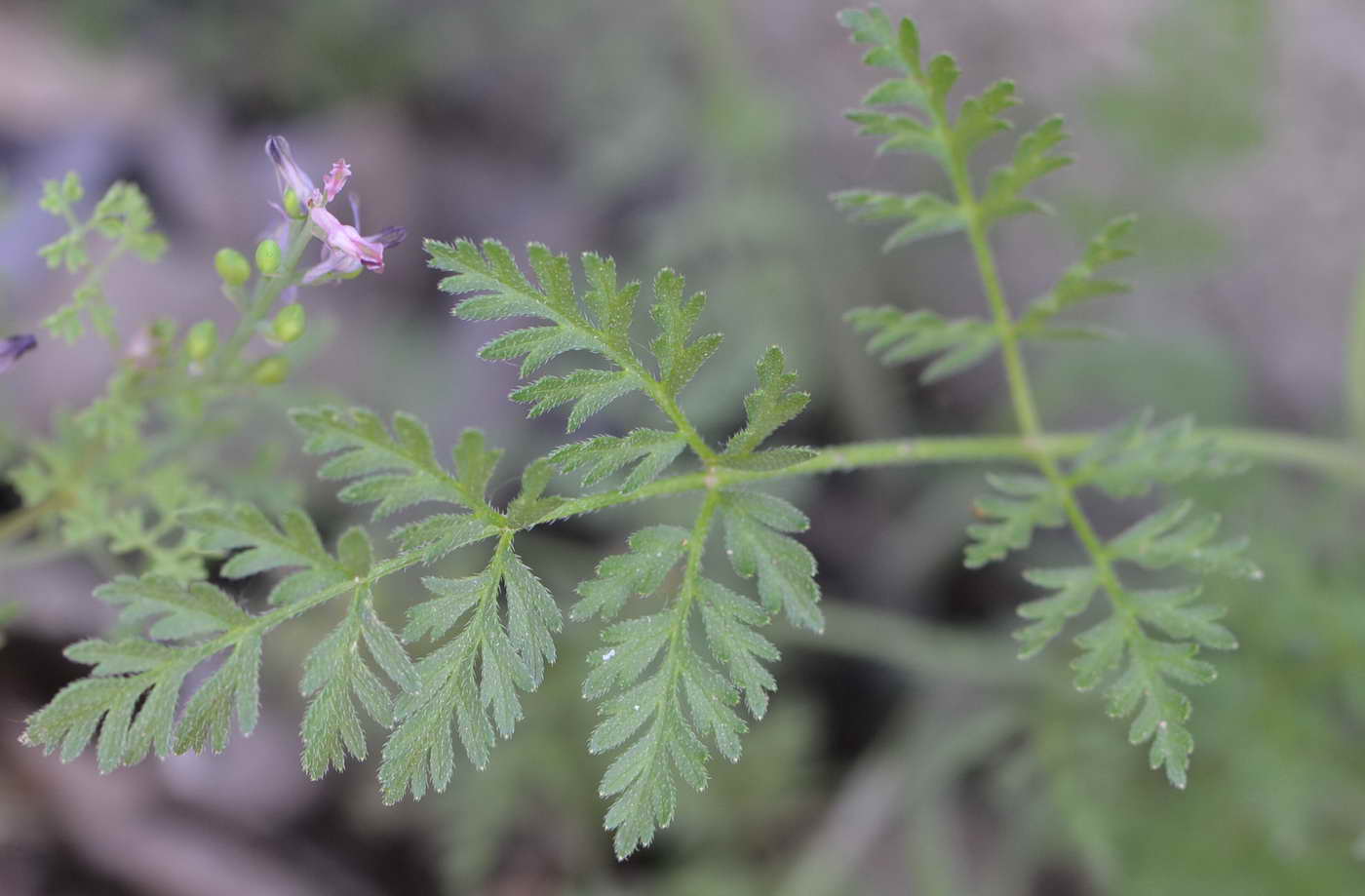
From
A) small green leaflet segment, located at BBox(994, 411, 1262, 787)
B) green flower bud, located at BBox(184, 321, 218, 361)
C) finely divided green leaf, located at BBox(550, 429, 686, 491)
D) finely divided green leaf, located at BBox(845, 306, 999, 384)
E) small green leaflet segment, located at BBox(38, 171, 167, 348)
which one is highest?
small green leaflet segment, located at BBox(38, 171, 167, 348)

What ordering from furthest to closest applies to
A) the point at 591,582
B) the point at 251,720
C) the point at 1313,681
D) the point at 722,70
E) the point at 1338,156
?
the point at 1338,156
the point at 722,70
the point at 1313,681
the point at 591,582
the point at 251,720

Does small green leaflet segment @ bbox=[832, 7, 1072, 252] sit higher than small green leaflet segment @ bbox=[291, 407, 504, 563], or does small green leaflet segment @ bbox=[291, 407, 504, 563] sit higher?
small green leaflet segment @ bbox=[832, 7, 1072, 252]

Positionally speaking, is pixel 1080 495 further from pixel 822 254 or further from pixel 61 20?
pixel 61 20

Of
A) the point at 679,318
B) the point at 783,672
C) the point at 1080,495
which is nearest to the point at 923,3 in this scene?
the point at 1080,495

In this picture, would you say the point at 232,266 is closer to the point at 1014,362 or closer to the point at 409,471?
the point at 409,471

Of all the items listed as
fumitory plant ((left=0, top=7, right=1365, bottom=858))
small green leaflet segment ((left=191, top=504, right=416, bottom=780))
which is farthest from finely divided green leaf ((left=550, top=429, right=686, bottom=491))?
small green leaflet segment ((left=191, top=504, right=416, bottom=780))

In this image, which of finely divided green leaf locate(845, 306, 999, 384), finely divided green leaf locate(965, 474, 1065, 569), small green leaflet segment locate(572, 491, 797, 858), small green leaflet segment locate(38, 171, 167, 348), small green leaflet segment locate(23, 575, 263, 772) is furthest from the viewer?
finely divided green leaf locate(845, 306, 999, 384)

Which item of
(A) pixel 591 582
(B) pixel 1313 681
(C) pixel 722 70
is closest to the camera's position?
(A) pixel 591 582

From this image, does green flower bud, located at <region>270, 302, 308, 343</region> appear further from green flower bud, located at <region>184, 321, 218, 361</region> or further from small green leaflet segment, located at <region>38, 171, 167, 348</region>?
small green leaflet segment, located at <region>38, 171, 167, 348</region>
